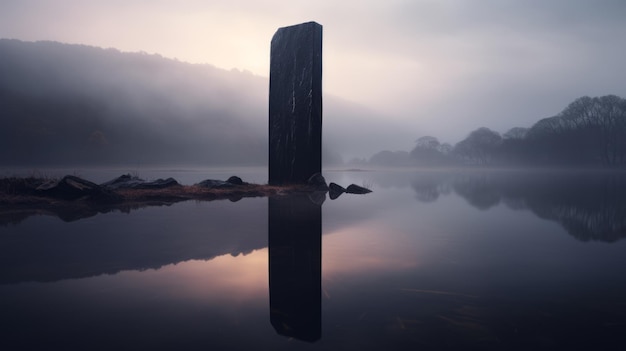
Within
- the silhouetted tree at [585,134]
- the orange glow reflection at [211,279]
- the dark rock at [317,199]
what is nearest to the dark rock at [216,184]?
the dark rock at [317,199]

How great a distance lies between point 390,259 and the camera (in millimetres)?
3939

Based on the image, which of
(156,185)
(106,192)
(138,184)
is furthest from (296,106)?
(106,192)

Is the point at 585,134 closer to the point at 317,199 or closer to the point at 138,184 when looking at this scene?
the point at 317,199

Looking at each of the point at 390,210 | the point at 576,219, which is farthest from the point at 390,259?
the point at 576,219

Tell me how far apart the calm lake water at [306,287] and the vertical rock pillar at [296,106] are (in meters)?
8.53

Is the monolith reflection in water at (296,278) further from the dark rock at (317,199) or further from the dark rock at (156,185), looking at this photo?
the dark rock at (156,185)

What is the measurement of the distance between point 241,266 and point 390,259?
1.74m

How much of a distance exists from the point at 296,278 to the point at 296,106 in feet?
39.5

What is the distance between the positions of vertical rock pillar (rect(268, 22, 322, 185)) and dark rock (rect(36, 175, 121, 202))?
7253 mm

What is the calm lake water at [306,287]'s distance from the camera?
209 centimetres

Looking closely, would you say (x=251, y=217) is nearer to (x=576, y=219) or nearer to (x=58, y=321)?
(x=58, y=321)

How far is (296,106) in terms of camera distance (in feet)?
47.6

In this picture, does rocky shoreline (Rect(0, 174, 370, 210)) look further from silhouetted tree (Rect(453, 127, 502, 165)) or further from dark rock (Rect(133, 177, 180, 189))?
silhouetted tree (Rect(453, 127, 502, 165))

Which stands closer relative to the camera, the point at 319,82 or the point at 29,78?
the point at 319,82
